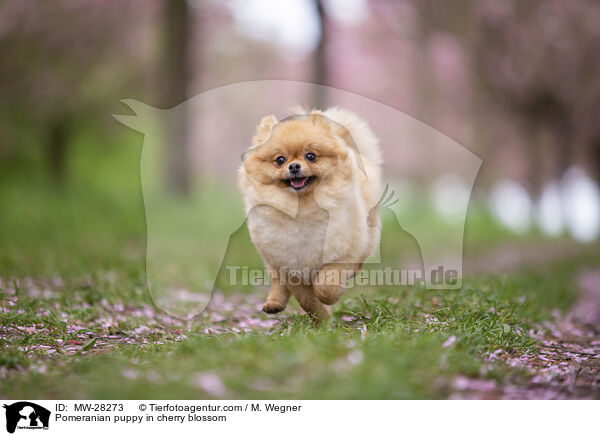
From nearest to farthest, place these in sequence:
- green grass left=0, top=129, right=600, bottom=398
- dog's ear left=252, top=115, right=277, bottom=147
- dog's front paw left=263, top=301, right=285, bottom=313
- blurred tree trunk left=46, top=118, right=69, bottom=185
→ 1. green grass left=0, top=129, right=600, bottom=398
2. dog's ear left=252, top=115, right=277, bottom=147
3. dog's front paw left=263, top=301, right=285, bottom=313
4. blurred tree trunk left=46, top=118, right=69, bottom=185

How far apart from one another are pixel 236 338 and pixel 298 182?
102cm

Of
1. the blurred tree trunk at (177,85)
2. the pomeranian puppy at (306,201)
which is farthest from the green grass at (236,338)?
the blurred tree trunk at (177,85)

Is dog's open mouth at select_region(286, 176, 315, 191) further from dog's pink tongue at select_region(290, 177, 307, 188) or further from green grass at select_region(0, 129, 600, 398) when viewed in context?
Answer: green grass at select_region(0, 129, 600, 398)

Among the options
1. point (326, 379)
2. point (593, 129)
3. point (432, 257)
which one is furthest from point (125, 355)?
point (593, 129)

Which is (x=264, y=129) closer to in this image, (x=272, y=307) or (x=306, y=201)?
(x=306, y=201)

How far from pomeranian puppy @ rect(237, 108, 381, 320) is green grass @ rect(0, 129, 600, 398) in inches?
15.8

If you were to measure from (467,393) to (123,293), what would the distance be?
3.10 metres

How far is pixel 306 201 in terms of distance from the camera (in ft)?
11.5

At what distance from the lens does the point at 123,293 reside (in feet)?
15.9

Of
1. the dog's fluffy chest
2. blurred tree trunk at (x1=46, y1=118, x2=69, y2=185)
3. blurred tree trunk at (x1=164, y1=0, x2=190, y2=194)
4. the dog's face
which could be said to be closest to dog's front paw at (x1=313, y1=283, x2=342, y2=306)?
the dog's fluffy chest

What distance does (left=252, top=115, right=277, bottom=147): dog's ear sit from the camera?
11.5 ft
